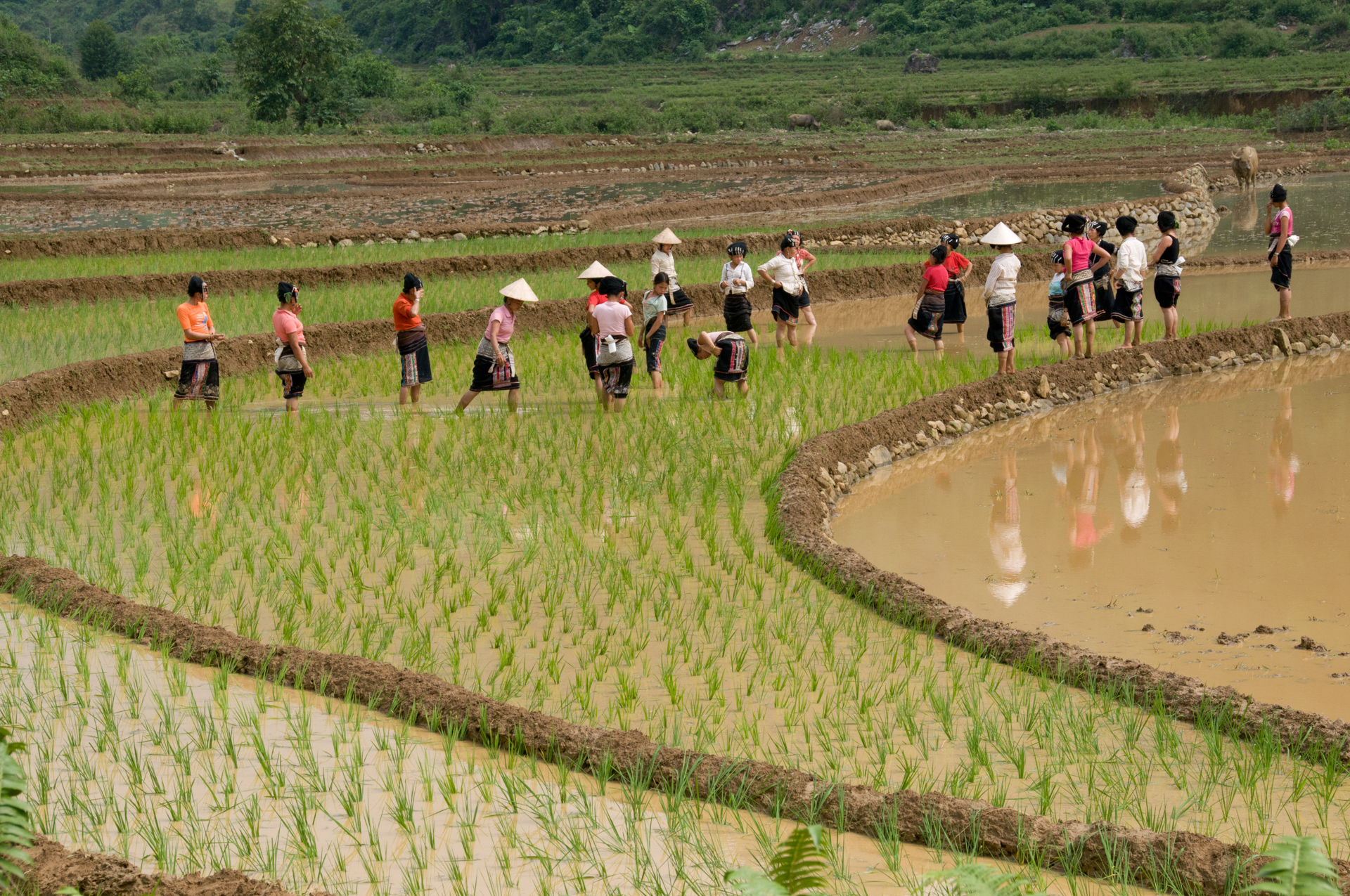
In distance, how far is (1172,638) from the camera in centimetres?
560

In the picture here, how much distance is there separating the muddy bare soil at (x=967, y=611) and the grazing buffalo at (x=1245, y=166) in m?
20.4

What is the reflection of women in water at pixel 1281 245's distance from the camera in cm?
1212

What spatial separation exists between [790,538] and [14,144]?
3666 centimetres

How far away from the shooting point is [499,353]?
9.57 metres

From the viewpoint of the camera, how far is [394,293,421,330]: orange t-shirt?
10.0 m

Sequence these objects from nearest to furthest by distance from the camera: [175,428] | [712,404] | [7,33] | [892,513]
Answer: [892,513] < [175,428] < [712,404] < [7,33]

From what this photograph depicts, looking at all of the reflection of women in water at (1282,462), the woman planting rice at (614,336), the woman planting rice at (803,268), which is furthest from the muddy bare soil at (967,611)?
the woman planting rice at (803,268)

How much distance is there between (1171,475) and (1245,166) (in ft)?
78.5

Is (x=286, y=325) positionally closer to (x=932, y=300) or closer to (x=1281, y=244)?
(x=932, y=300)

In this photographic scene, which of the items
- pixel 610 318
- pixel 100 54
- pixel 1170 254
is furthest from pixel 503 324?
pixel 100 54

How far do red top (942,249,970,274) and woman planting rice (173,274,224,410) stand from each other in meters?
6.83

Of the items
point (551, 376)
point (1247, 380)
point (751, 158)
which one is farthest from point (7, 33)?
point (1247, 380)

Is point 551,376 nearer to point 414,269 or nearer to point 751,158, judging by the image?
point 414,269

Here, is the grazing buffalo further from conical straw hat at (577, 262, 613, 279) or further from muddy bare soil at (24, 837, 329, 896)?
muddy bare soil at (24, 837, 329, 896)
